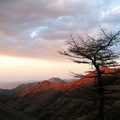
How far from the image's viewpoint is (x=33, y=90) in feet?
460

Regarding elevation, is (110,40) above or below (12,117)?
above

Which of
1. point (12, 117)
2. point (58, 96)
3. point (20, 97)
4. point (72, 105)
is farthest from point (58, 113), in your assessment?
point (12, 117)

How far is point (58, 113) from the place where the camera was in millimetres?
100812

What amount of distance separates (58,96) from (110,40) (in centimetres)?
10585

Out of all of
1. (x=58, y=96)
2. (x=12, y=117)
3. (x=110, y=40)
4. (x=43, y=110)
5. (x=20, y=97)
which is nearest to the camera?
(x=110, y=40)

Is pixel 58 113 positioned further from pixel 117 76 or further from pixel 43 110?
pixel 117 76

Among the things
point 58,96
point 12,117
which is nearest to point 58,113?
point 58,96

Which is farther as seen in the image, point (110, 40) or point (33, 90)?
point (33, 90)

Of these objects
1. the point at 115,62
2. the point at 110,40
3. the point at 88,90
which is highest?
the point at 110,40

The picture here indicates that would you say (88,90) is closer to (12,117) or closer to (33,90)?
(12,117)

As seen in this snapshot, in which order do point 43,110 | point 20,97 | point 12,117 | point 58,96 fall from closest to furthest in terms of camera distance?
1. point 12,117
2. point 43,110
3. point 58,96
4. point 20,97

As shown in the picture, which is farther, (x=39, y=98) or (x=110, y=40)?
(x=39, y=98)

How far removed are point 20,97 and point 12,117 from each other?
327ft

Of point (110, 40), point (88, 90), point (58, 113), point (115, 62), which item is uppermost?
point (110, 40)
